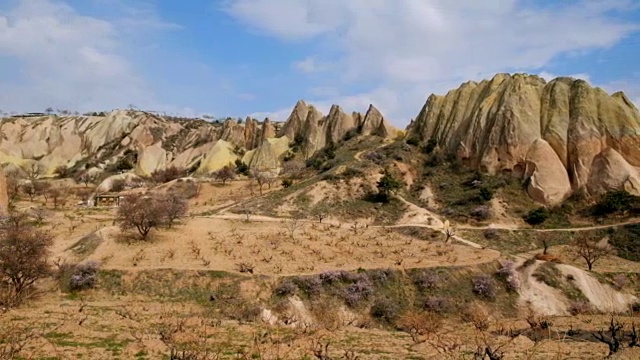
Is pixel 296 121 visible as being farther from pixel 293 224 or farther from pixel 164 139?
pixel 293 224

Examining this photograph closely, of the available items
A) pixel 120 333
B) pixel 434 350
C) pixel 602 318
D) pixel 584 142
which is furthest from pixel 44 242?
pixel 584 142

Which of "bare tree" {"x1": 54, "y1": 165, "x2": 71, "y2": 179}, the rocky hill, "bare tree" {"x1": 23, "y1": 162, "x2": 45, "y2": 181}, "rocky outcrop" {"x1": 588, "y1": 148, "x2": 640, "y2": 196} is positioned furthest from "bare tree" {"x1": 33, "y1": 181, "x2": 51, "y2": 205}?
"rocky outcrop" {"x1": 588, "y1": 148, "x2": 640, "y2": 196}

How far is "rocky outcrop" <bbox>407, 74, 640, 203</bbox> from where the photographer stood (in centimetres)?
4953

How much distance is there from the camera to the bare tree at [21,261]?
26.5m

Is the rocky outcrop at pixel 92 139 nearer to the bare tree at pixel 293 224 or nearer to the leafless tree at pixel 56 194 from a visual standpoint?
the leafless tree at pixel 56 194

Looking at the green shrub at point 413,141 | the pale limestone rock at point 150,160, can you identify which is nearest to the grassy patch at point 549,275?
the green shrub at point 413,141

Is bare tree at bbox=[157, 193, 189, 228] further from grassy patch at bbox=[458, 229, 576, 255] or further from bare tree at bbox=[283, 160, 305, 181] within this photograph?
bare tree at bbox=[283, 160, 305, 181]

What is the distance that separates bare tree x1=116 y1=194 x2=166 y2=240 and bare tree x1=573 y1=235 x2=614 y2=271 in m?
31.6

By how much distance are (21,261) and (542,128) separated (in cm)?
4917

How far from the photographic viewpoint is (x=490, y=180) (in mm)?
51656

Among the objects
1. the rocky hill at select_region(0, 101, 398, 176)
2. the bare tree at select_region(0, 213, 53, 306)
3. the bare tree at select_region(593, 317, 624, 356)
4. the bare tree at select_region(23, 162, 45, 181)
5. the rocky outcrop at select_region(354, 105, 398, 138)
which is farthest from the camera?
the bare tree at select_region(23, 162, 45, 181)

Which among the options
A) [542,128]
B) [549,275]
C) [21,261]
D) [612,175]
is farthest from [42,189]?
[612,175]

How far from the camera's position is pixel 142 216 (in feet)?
124

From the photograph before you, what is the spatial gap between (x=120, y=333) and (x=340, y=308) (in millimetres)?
14611
